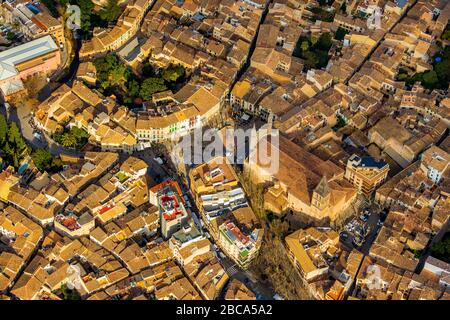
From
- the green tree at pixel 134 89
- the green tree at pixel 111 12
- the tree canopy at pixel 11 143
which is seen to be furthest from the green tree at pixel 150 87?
the tree canopy at pixel 11 143

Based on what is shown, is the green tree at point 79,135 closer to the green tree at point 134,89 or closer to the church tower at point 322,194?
the green tree at point 134,89

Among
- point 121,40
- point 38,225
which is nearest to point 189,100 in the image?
point 121,40

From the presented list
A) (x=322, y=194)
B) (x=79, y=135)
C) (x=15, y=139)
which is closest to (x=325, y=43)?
(x=322, y=194)

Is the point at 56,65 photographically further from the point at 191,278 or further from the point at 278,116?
the point at 191,278

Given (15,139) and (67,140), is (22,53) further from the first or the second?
(67,140)

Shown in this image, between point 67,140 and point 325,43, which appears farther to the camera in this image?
point 325,43

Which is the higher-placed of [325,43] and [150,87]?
[325,43]

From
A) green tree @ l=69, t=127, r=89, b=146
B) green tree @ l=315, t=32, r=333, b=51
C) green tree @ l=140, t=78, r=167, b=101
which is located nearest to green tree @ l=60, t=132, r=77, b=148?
green tree @ l=69, t=127, r=89, b=146

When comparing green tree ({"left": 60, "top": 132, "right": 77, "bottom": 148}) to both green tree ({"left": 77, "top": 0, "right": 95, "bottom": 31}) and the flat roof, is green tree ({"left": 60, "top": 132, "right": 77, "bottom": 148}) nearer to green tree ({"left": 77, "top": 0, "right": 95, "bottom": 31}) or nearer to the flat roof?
the flat roof

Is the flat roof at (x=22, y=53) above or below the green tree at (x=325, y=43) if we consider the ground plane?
below
